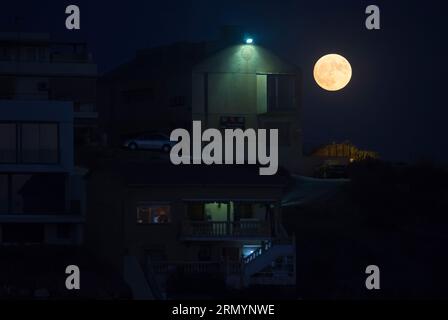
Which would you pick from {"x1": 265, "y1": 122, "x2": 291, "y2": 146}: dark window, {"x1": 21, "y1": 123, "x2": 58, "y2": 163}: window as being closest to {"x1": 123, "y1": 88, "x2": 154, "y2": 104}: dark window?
{"x1": 265, "y1": 122, "x2": 291, "y2": 146}: dark window

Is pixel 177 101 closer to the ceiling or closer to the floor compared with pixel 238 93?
closer to the floor

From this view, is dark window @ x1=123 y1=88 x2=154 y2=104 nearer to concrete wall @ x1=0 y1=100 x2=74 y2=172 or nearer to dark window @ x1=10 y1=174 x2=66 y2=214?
concrete wall @ x1=0 y1=100 x2=74 y2=172

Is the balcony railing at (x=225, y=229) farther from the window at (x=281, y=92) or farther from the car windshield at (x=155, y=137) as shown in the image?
the window at (x=281, y=92)

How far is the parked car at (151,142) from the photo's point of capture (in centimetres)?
5434

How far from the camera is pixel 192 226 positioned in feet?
142

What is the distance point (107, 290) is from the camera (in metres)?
40.2

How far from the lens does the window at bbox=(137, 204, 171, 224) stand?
43.4 meters

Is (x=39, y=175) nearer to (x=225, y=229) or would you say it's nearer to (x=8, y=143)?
(x=8, y=143)

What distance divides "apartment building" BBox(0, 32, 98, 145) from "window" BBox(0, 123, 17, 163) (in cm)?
359

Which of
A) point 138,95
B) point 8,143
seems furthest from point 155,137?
point 8,143

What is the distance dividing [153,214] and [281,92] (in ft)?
45.1

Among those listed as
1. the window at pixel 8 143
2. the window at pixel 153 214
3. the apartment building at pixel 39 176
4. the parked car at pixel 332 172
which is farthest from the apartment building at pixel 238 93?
the window at pixel 153 214

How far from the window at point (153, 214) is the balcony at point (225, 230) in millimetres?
825
